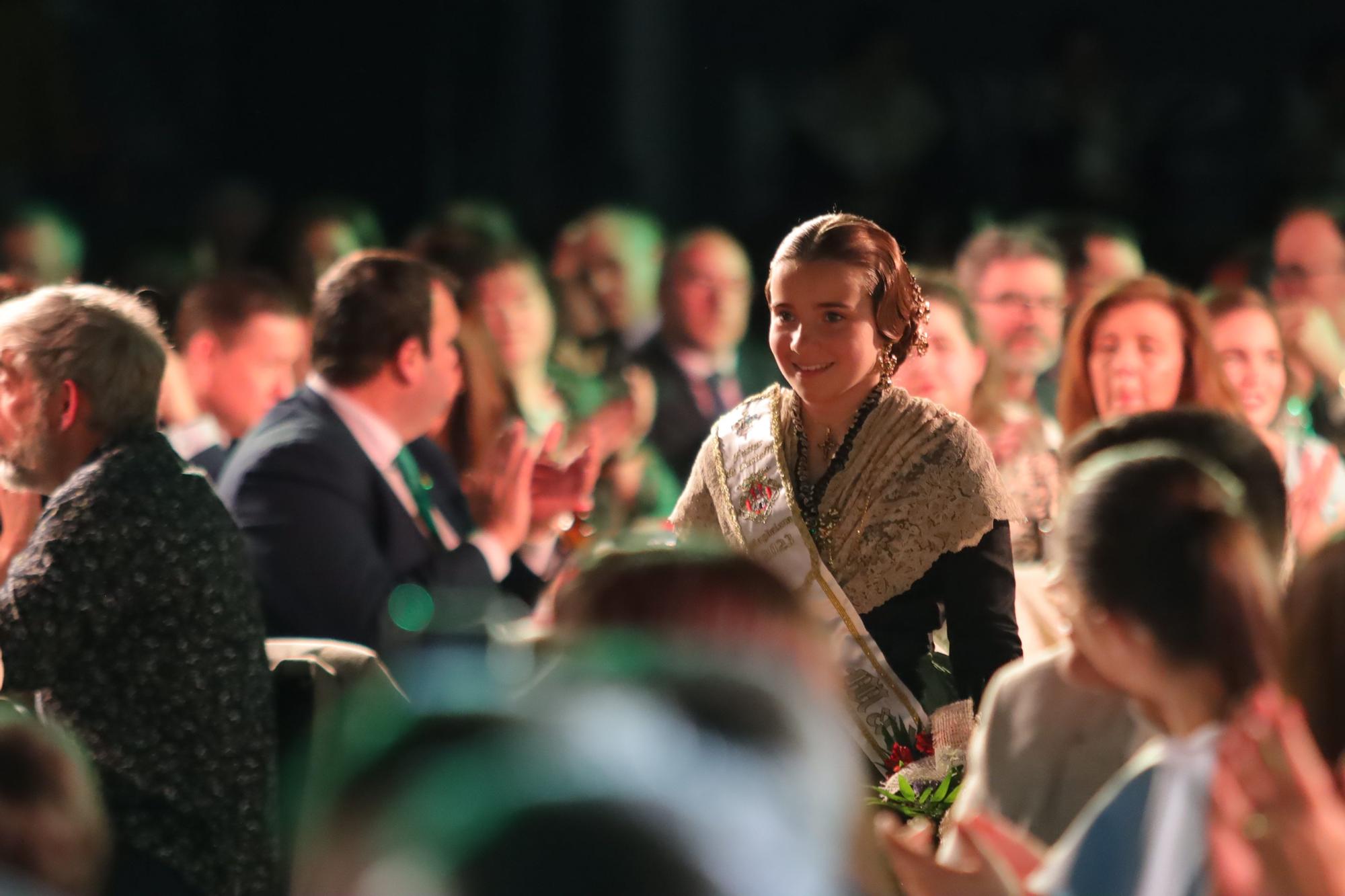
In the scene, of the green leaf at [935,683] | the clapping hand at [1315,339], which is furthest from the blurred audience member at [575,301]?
the green leaf at [935,683]

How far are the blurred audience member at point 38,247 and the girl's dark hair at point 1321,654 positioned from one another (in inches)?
250

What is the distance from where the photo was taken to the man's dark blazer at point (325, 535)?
4.10m

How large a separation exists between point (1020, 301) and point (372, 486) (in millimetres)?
2376

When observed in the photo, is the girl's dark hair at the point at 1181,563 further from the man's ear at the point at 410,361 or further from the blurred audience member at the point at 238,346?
the blurred audience member at the point at 238,346

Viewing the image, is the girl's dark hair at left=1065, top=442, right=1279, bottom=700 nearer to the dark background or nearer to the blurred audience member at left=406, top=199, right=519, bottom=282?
the blurred audience member at left=406, top=199, right=519, bottom=282

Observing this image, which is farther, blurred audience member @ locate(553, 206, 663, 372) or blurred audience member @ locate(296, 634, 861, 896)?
blurred audience member @ locate(553, 206, 663, 372)

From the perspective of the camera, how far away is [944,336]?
4742 mm

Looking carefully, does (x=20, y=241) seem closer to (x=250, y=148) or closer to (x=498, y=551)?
(x=250, y=148)

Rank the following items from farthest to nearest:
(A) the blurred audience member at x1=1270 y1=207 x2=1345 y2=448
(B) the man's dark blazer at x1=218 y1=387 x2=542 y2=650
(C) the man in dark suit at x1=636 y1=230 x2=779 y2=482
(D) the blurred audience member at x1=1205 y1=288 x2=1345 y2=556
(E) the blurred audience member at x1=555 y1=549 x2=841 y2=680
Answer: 1. (C) the man in dark suit at x1=636 y1=230 x2=779 y2=482
2. (A) the blurred audience member at x1=1270 y1=207 x2=1345 y2=448
3. (D) the blurred audience member at x1=1205 y1=288 x2=1345 y2=556
4. (B) the man's dark blazer at x1=218 y1=387 x2=542 y2=650
5. (E) the blurred audience member at x1=555 y1=549 x2=841 y2=680

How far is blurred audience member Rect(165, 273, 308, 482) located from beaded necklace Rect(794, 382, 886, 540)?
97.3 inches

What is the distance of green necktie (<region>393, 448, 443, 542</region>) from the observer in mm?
4398

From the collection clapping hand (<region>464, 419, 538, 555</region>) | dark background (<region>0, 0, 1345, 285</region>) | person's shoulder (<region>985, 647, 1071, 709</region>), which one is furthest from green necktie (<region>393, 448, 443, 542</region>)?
dark background (<region>0, 0, 1345, 285</region>)

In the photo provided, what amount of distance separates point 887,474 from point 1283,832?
4.89 ft

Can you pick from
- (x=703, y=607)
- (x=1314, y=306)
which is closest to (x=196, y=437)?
(x=1314, y=306)
